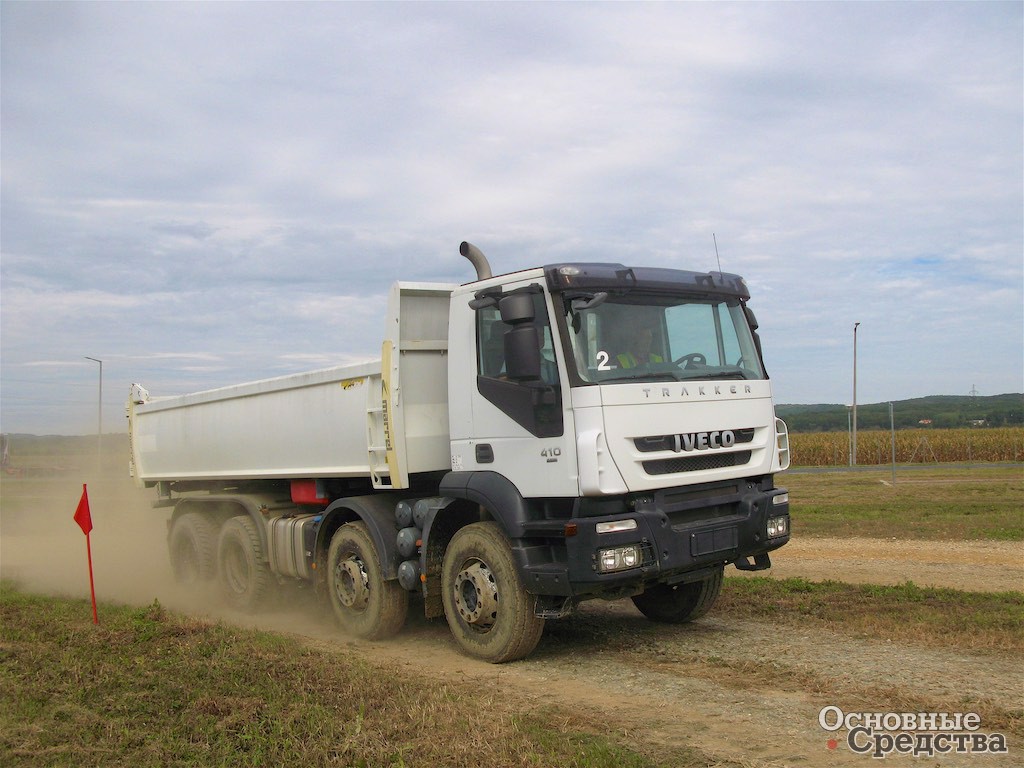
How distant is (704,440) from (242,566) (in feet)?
21.8

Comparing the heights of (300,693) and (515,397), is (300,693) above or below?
below

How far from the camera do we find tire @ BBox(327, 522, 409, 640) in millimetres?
9188

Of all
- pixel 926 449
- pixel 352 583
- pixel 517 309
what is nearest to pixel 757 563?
pixel 517 309

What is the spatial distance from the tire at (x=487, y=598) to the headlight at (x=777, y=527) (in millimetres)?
2179

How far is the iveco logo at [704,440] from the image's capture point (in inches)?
299

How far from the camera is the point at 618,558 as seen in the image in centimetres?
721

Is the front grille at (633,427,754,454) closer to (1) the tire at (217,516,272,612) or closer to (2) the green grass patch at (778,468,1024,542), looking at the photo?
(1) the tire at (217,516,272,612)

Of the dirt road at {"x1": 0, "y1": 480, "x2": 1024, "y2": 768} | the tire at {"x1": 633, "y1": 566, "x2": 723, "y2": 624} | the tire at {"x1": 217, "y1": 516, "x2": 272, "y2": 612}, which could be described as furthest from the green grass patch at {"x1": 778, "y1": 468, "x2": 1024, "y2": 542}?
the tire at {"x1": 217, "y1": 516, "x2": 272, "y2": 612}

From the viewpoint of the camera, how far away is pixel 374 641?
940 cm

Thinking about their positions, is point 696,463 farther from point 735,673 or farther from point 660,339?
point 735,673

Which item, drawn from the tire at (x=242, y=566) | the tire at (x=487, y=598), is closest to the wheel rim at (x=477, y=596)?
the tire at (x=487, y=598)

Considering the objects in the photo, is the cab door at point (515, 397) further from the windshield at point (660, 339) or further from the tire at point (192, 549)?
the tire at point (192, 549)

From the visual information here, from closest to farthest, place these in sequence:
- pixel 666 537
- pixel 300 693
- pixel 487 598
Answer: pixel 300 693
pixel 666 537
pixel 487 598

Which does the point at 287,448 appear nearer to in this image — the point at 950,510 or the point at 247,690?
the point at 247,690
